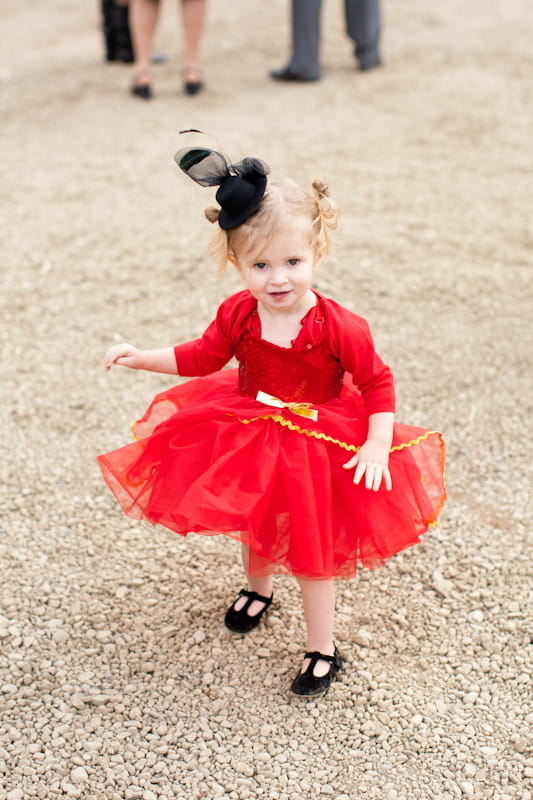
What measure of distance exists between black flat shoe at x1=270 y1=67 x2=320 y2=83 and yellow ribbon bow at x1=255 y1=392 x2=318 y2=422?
5.19 metres

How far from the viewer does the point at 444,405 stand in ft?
11.6

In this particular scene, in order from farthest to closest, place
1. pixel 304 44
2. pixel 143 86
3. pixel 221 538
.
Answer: pixel 304 44 < pixel 143 86 < pixel 221 538

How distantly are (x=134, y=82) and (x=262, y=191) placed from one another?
16.0ft

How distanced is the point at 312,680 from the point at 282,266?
105 cm

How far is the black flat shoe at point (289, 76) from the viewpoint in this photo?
6836 millimetres

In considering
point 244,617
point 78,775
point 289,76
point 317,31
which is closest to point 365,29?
point 317,31

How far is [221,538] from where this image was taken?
2.92m

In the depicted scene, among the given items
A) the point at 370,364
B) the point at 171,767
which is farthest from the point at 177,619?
the point at 370,364

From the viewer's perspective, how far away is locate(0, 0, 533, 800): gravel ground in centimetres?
224

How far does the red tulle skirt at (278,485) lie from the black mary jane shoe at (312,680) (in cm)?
33

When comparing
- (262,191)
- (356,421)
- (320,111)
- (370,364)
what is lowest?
(320,111)

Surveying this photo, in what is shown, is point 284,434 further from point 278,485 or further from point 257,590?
point 257,590

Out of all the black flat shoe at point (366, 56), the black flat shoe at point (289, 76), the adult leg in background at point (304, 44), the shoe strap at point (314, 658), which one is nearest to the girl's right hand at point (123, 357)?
the shoe strap at point (314, 658)

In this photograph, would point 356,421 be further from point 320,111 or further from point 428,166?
point 320,111
